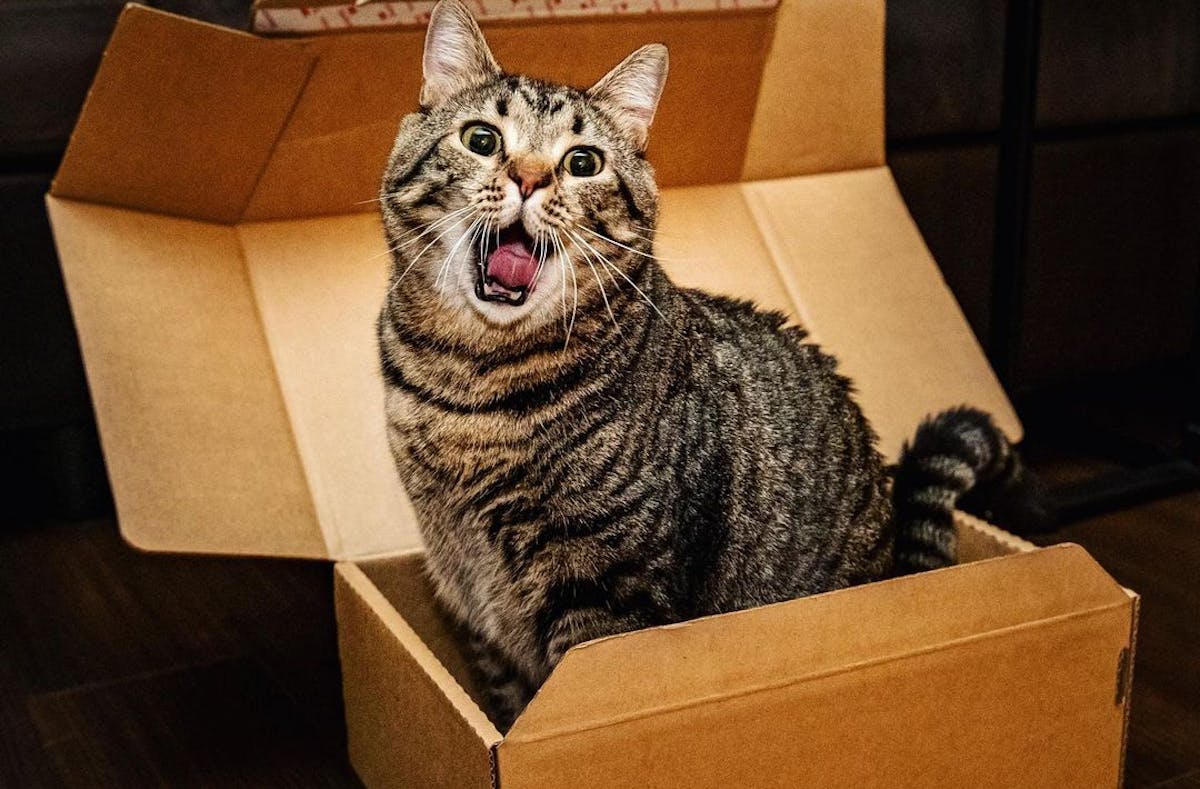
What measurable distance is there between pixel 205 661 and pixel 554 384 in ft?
2.14

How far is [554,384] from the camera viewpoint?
2.95 ft

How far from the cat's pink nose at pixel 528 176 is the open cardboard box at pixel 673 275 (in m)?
0.22

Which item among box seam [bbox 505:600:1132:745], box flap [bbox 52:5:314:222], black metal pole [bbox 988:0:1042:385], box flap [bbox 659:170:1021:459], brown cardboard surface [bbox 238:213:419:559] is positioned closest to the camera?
box seam [bbox 505:600:1132:745]

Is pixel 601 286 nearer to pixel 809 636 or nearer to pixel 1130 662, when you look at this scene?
pixel 809 636

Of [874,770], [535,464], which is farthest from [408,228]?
[874,770]

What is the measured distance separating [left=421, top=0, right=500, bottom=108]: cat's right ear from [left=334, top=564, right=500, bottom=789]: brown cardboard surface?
0.39 m

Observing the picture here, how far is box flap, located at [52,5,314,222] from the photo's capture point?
0.95m

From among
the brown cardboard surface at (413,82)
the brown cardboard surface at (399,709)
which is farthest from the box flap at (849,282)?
the brown cardboard surface at (399,709)

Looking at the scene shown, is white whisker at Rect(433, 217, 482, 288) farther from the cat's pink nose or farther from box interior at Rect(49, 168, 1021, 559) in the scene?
box interior at Rect(49, 168, 1021, 559)

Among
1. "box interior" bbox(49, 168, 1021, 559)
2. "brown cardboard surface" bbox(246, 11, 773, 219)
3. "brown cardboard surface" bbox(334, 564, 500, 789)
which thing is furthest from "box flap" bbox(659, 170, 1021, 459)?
"brown cardboard surface" bbox(334, 564, 500, 789)

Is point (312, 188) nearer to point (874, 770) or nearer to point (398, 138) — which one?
point (398, 138)

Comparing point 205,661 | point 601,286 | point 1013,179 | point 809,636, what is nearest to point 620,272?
point 601,286

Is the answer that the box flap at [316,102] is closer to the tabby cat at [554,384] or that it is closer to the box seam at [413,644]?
the tabby cat at [554,384]

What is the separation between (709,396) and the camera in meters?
0.97
